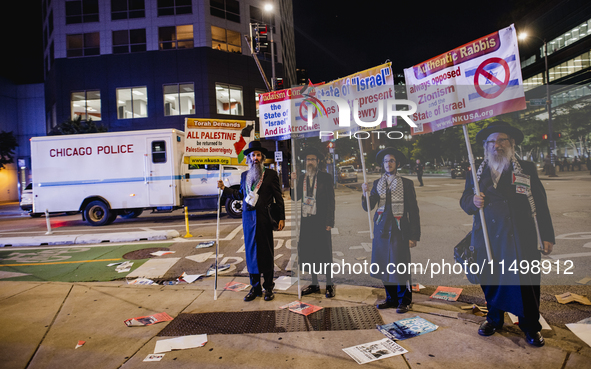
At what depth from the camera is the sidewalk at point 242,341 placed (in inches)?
119

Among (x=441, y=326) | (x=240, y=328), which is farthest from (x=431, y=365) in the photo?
(x=240, y=328)

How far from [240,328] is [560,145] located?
4.32 m

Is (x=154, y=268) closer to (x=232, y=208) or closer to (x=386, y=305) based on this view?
(x=386, y=305)

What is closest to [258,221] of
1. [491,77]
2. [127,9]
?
[491,77]

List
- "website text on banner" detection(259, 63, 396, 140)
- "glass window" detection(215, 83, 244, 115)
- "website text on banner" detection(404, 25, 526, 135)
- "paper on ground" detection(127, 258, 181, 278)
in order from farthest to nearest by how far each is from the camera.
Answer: "glass window" detection(215, 83, 244, 115) < "paper on ground" detection(127, 258, 181, 278) < "website text on banner" detection(259, 63, 396, 140) < "website text on banner" detection(404, 25, 526, 135)

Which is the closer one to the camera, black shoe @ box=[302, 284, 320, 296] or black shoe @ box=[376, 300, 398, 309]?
black shoe @ box=[376, 300, 398, 309]

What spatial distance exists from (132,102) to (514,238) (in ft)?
Result: 92.2

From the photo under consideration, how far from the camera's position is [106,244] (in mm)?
8984

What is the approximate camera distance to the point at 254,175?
4.93m

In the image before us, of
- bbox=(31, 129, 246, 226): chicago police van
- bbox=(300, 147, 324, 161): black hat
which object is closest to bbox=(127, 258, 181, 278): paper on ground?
bbox=(300, 147, 324, 161): black hat

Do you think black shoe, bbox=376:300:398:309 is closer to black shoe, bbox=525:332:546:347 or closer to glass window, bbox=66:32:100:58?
black shoe, bbox=525:332:546:347

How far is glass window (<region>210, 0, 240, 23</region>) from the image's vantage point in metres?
27.2

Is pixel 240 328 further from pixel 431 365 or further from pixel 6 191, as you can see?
pixel 6 191

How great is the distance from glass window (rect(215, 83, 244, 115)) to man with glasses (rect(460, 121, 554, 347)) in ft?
83.8
